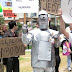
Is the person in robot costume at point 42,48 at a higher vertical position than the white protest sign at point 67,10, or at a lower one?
lower

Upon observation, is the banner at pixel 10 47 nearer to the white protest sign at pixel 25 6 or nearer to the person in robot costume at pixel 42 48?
the person in robot costume at pixel 42 48

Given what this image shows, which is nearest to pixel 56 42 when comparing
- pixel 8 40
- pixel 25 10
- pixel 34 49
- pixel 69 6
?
pixel 34 49

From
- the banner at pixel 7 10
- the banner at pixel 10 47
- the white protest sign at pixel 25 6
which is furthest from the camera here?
the banner at pixel 7 10

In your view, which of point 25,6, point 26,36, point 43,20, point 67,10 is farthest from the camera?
point 25,6

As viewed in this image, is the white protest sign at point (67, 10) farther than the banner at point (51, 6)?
No

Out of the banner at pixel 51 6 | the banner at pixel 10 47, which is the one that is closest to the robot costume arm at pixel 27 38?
the banner at pixel 51 6

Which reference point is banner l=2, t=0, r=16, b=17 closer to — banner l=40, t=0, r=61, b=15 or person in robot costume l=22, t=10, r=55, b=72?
banner l=40, t=0, r=61, b=15

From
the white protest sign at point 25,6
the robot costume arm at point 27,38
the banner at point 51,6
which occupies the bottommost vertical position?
the robot costume arm at point 27,38

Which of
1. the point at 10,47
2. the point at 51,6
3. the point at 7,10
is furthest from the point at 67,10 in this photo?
the point at 7,10

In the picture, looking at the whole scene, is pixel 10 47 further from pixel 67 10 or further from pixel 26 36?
pixel 67 10

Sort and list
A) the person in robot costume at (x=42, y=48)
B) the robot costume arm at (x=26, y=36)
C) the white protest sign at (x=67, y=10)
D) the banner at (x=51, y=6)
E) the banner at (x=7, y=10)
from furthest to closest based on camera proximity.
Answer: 1. the banner at (x=7, y=10)
2. the banner at (x=51, y=6)
3. the person in robot costume at (x=42, y=48)
4. the robot costume arm at (x=26, y=36)
5. the white protest sign at (x=67, y=10)

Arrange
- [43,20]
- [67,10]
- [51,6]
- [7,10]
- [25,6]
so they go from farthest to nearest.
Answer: [7,10] < [25,6] < [51,6] < [43,20] < [67,10]

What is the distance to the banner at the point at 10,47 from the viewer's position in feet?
15.1

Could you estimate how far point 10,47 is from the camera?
4652 mm
